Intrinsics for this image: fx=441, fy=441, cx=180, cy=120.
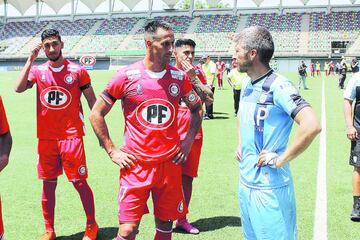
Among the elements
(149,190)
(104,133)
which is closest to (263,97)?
(149,190)

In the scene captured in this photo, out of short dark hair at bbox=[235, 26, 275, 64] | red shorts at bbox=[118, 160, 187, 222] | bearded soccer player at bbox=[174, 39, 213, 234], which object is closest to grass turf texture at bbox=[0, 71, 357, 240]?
bearded soccer player at bbox=[174, 39, 213, 234]

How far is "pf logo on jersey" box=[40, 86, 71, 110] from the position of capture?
195 inches

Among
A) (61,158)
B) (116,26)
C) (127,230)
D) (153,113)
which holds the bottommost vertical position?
(127,230)

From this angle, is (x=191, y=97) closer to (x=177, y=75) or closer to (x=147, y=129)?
(x=177, y=75)

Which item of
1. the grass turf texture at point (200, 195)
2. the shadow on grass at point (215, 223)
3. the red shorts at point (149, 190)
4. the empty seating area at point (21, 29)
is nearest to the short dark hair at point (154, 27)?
the red shorts at point (149, 190)

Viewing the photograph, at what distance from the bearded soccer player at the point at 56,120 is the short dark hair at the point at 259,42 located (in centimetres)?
246

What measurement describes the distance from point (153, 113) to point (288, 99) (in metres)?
1.24

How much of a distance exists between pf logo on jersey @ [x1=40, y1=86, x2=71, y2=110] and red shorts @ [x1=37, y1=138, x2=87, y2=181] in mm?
399

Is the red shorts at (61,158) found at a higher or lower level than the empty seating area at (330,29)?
lower

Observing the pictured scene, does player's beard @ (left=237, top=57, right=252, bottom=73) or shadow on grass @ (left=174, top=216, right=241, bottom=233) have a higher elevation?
player's beard @ (left=237, top=57, right=252, bottom=73)

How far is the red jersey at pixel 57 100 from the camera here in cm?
495

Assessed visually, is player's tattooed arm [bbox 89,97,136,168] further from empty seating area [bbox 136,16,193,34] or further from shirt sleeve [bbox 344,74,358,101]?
empty seating area [bbox 136,16,193,34]

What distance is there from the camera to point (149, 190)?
12.4ft

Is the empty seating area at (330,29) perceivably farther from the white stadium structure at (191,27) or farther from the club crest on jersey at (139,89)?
the club crest on jersey at (139,89)
